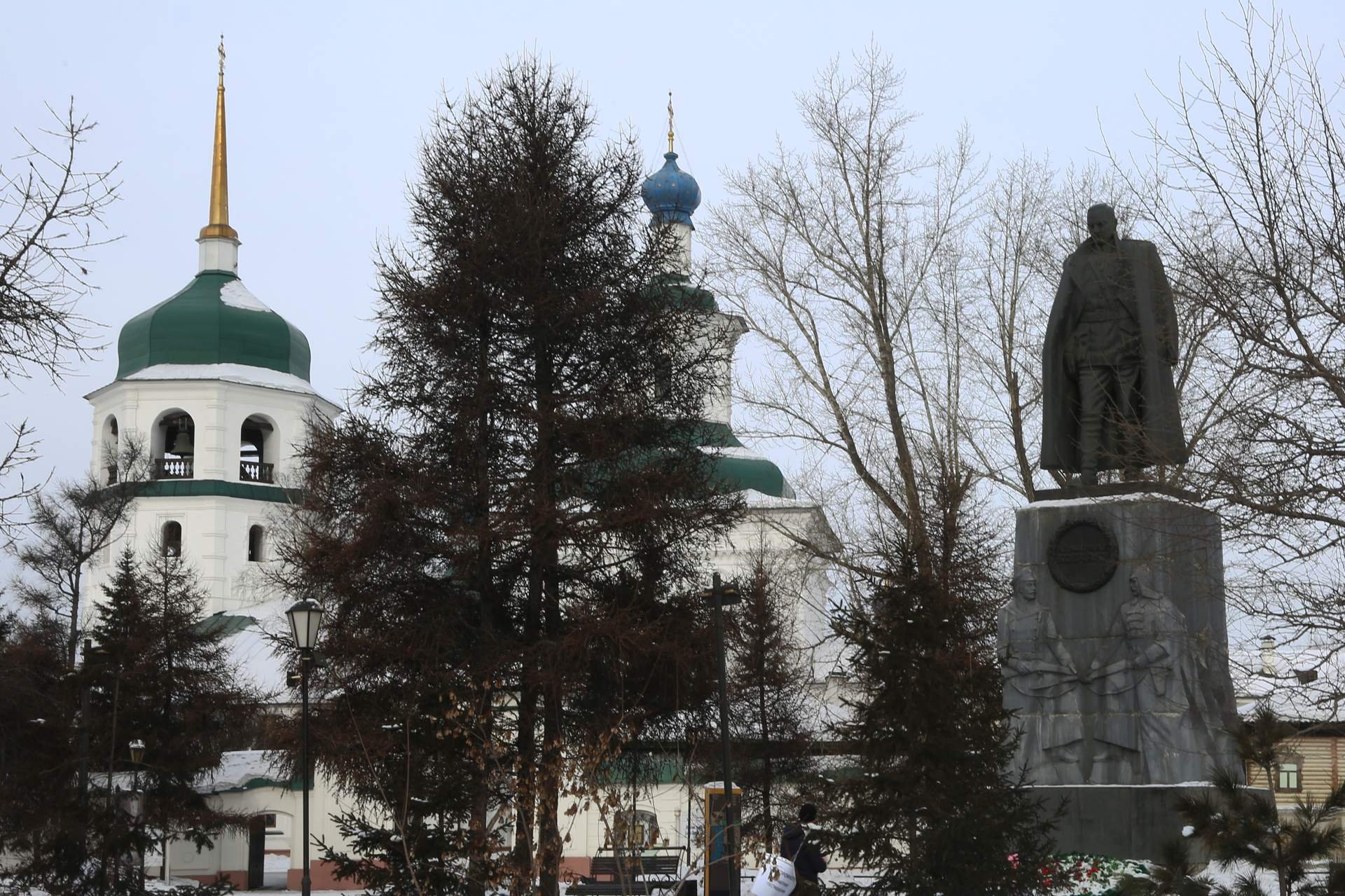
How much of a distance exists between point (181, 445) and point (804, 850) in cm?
4103

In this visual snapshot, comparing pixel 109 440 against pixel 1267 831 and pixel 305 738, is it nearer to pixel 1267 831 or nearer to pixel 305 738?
pixel 305 738

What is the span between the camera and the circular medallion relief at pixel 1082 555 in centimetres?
1259

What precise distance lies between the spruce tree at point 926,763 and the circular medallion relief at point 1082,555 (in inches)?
30.1

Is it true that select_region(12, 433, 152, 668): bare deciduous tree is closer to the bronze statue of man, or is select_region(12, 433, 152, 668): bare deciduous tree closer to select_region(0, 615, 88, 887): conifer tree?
select_region(0, 615, 88, 887): conifer tree

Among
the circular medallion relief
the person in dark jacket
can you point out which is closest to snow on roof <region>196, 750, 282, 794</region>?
the person in dark jacket

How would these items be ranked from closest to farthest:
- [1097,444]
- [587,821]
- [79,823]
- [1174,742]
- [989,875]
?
1. [989,875]
2. [1174,742]
3. [1097,444]
4. [79,823]
5. [587,821]

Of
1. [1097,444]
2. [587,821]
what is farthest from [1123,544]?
[587,821]

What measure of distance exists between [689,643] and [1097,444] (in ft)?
20.6

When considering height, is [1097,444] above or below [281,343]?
below

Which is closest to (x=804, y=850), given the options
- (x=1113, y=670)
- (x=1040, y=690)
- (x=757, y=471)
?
(x=1040, y=690)

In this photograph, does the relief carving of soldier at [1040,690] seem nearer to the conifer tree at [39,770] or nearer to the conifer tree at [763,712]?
the conifer tree at [763,712]

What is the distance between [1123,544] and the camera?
41.2 ft

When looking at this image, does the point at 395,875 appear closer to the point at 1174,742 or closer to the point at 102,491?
the point at 1174,742

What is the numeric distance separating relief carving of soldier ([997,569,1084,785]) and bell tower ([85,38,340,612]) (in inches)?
1454
